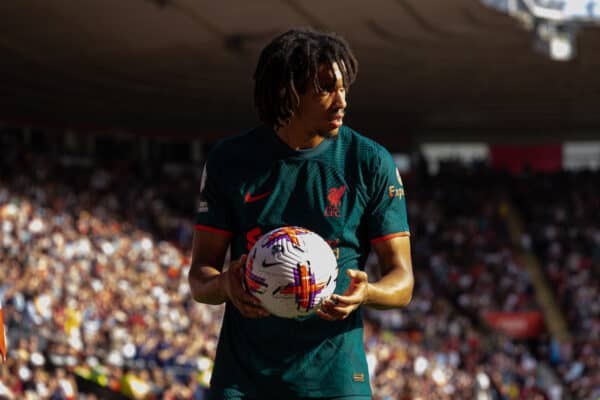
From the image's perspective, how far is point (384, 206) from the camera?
3.45 metres

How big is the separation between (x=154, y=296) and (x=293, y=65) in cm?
1668

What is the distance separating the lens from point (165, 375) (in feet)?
50.6

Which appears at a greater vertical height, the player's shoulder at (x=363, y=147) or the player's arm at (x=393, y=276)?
the player's shoulder at (x=363, y=147)

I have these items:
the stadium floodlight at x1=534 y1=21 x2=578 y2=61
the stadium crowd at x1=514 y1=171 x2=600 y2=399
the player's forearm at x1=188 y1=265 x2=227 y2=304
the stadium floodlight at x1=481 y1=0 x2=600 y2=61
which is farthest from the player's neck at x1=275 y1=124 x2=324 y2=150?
the stadium floodlight at x1=534 y1=21 x2=578 y2=61

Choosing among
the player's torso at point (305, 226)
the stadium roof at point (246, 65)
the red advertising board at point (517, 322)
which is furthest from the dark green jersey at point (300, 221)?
the red advertising board at point (517, 322)

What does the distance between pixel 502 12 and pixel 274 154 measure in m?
21.9

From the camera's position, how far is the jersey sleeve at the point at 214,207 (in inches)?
138

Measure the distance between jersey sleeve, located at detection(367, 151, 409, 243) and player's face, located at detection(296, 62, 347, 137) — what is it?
0.21 metres

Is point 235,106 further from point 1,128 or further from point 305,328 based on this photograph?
point 305,328

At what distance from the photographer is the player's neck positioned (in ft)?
11.2

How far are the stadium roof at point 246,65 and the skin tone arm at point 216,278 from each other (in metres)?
20.1

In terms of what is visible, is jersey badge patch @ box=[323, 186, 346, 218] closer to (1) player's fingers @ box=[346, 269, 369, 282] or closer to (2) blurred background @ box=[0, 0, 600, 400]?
(1) player's fingers @ box=[346, 269, 369, 282]

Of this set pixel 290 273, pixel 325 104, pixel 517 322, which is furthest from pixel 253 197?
pixel 517 322

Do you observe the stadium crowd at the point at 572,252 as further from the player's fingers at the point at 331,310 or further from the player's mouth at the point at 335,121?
the player's fingers at the point at 331,310
